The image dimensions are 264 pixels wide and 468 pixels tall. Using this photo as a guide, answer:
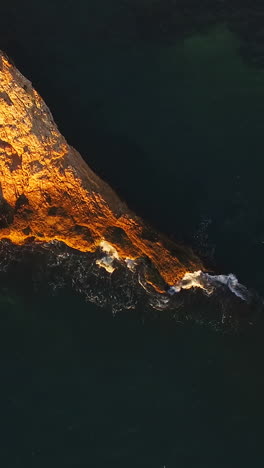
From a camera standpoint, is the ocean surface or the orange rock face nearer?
the ocean surface

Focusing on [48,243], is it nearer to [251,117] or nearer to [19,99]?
[19,99]

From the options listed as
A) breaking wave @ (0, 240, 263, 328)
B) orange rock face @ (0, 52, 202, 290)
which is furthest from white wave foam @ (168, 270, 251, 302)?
orange rock face @ (0, 52, 202, 290)

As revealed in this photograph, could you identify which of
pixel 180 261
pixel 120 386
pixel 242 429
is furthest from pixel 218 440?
pixel 180 261

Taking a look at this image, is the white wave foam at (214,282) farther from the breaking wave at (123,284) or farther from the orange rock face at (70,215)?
the orange rock face at (70,215)

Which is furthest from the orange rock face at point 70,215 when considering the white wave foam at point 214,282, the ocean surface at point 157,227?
the ocean surface at point 157,227

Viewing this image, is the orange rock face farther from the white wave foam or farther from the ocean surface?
the ocean surface

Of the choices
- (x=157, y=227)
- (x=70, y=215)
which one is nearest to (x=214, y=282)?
(x=157, y=227)

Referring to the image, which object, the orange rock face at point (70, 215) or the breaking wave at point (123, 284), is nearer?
the orange rock face at point (70, 215)
